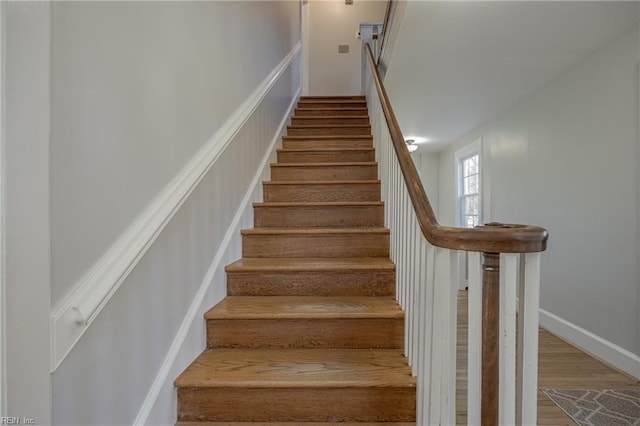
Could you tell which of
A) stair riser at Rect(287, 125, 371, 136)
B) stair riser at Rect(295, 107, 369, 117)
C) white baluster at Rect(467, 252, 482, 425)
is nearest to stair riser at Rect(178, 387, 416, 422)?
white baluster at Rect(467, 252, 482, 425)

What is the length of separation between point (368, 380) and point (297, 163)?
78.5 inches

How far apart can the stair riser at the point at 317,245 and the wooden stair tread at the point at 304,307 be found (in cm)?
36

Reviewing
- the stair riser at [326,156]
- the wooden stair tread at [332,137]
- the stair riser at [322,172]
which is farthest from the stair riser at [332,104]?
the stair riser at [322,172]

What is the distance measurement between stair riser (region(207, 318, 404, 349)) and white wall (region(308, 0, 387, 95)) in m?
4.82

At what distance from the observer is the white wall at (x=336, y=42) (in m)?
5.48

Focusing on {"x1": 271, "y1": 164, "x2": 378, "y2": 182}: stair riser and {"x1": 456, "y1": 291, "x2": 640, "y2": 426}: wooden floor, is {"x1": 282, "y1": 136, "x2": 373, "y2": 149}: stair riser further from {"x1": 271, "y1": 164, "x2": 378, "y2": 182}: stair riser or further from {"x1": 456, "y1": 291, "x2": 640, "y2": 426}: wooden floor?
{"x1": 456, "y1": 291, "x2": 640, "y2": 426}: wooden floor

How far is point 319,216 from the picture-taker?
2.31 m

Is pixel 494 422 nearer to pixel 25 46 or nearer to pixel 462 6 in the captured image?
pixel 25 46

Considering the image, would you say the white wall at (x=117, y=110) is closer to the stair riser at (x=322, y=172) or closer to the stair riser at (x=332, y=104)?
the stair riser at (x=322, y=172)

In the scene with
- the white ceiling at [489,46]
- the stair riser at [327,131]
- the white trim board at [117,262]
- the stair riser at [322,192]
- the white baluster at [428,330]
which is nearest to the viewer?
the white trim board at [117,262]

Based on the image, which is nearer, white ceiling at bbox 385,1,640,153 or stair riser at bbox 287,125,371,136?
white ceiling at bbox 385,1,640,153

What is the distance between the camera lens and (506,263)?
2.52ft

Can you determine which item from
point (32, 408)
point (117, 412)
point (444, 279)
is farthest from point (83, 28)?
point (444, 279)

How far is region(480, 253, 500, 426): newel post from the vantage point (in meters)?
0.78
